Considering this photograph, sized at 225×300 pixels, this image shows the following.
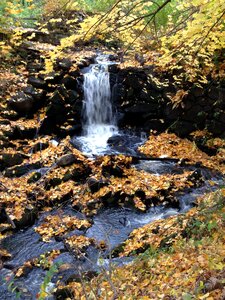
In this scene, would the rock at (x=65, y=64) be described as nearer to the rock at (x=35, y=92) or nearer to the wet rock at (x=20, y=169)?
the rock at (x=35, y=92)

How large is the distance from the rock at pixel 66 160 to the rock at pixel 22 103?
2750mm

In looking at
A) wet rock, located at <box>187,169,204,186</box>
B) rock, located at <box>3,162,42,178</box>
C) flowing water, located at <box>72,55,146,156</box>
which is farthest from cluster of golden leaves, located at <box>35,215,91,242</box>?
flowing water, located at <box>72,55,146,156</box>

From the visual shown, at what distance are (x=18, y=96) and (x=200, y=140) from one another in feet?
20.0

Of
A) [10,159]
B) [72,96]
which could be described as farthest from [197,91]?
[10,159]

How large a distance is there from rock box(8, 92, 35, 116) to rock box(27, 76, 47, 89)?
57 centimetres

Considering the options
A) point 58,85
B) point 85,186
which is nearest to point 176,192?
point 85,186

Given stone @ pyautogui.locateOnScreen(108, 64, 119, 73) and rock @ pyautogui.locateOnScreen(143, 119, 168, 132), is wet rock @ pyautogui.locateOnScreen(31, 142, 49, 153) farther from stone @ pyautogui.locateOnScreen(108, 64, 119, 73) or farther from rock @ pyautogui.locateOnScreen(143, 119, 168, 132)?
stone @ pyautogui.locateOnScreen(108, 64, 119, 73)

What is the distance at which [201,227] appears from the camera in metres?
4.63

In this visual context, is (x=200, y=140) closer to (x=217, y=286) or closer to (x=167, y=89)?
(x=167, y=89)

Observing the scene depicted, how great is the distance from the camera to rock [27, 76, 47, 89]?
1076 centimetres

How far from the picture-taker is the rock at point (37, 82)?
1076 centimetres

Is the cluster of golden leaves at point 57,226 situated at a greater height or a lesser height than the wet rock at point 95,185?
lesser

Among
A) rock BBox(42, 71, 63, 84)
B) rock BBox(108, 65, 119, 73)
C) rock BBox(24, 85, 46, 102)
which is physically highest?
rock BBox(108, 65, 119, 73)

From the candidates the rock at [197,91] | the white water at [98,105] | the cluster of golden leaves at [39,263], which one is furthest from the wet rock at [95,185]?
the rock at [197,91]
